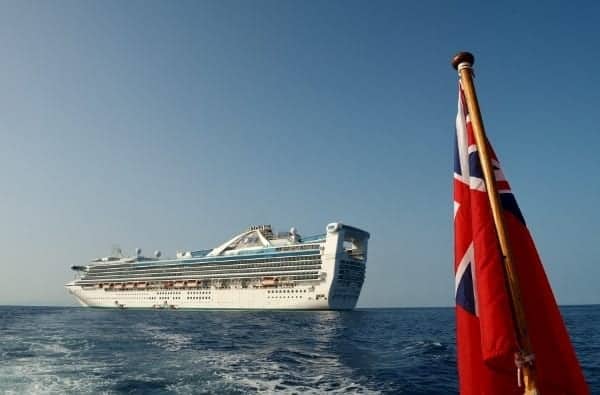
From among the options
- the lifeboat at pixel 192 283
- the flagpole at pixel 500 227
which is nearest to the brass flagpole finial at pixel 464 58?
the flagpole at pixel 500 227

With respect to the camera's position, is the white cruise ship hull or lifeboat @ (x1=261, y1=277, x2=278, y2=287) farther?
lifeboat @ (x1=261, y1=277, x2=278, y2=287)

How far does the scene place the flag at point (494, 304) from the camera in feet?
10.8

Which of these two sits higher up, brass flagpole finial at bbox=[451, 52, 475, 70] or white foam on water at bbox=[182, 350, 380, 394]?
brass flagpole finial at bbox=[451, 52, 475, 70]

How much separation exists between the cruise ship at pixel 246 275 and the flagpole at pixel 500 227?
64353mm

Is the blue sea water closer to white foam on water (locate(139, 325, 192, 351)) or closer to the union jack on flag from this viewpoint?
white foam on water (locate(139, 325, 192, 351))

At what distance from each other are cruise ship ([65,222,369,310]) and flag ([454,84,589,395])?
63819mm

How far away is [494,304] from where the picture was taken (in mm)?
3314

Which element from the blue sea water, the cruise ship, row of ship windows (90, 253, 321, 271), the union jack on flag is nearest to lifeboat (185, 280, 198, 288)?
the cruise ship

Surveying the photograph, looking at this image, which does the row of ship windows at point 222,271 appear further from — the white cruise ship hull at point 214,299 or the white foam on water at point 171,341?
the white foam on water at point 171,341

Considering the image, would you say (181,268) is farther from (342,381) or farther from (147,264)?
(342,381)

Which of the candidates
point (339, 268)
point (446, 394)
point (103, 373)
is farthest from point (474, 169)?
point (339, 268)

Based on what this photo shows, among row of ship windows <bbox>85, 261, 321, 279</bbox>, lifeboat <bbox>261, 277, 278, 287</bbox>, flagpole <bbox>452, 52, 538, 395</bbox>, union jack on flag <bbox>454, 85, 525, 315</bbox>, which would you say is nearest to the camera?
flagpole <bbox>452, 52, 538, 395</bbox>

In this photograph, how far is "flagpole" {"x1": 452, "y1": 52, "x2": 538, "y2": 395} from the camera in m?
3.09

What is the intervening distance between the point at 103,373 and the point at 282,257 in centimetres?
5838
